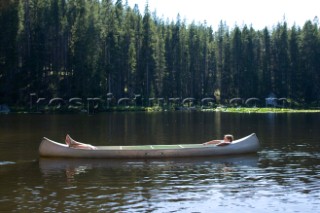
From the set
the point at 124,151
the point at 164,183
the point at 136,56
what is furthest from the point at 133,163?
the point at 136,56

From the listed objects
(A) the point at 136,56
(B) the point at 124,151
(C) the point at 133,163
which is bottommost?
(C) the point at 133,163

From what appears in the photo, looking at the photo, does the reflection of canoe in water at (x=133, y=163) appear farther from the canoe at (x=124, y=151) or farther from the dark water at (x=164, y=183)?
the canoe at (x=124, y=151)

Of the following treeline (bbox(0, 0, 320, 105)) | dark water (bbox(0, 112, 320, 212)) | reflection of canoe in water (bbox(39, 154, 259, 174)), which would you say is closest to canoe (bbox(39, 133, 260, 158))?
reflection of canoe in water (bbox(39, 154, 259, 174))

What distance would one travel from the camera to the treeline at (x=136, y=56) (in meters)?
101

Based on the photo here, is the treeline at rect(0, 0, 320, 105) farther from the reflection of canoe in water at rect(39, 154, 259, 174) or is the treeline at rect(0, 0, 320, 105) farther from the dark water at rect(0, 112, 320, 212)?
the reflection of canoe in water at rect(39, 154, 259, 174)

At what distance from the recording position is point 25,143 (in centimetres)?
3788

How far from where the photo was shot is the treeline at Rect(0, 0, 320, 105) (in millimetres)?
100812

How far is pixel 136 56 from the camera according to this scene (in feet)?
431

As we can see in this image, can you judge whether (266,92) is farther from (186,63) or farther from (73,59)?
(73,59)

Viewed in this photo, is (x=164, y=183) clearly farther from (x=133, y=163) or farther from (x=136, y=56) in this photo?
(x=136, y=56)

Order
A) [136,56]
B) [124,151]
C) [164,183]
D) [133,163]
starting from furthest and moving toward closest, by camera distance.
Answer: [136,56], [124,151], [133,163], [164,183]

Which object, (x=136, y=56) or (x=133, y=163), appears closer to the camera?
(x=133, y=163)

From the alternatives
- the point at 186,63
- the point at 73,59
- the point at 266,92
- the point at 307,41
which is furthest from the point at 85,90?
the point at 307,41

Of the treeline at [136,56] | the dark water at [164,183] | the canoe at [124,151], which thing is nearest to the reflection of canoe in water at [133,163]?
the dark water at [164,183]
